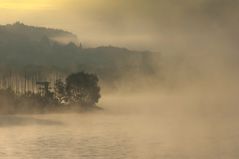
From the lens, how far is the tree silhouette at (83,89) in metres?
49.8

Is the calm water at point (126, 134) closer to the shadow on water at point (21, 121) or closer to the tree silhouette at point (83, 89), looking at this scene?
the shadow on water at point (21, 121)

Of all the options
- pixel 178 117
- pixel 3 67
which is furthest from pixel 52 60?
pixel 178 117

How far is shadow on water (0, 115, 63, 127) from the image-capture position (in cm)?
4897

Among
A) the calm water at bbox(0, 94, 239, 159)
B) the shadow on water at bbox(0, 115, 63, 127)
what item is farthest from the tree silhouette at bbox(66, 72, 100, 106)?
the shadow on water at bbox(0, 115, 63, 127)

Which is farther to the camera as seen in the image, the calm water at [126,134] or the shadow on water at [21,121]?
the shadow on water at [21,121]

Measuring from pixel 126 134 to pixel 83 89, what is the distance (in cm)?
1028

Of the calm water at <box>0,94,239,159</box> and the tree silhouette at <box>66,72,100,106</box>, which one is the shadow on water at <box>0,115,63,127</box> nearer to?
the calm water at <box>0,94,239,159</box>

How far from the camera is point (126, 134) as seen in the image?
40.7 meters

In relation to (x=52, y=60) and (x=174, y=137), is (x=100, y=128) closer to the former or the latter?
(x=174, y=137)

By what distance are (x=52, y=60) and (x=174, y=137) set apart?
39501 millimetres

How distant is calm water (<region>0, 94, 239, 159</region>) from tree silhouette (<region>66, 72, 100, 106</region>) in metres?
1.32

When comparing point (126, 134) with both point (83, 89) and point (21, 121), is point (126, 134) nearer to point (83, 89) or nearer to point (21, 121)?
point (83, 89)

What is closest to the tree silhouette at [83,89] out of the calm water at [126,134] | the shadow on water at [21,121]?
the calm water at [126,134]

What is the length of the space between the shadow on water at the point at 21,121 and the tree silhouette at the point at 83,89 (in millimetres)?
2707
